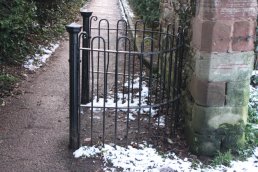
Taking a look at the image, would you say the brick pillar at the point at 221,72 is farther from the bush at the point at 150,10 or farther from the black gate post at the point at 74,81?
the bush at the point at 150,10

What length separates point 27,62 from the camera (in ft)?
24.8

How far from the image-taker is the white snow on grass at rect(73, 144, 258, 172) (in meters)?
4.04

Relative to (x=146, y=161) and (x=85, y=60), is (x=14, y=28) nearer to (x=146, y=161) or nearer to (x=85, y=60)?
(x=85, y=60)

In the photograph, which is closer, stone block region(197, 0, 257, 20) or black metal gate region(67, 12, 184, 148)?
stone block region(197, 0, 257, 20)

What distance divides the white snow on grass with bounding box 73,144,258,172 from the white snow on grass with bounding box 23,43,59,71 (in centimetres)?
354

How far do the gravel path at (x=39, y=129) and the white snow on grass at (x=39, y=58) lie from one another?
254mm

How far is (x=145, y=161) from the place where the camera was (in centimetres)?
414

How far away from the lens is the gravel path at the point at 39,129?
13.5ft

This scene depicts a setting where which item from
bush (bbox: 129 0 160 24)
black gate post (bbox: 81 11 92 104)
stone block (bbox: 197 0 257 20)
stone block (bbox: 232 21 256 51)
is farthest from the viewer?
bush (bbox: 129 0 160 24)

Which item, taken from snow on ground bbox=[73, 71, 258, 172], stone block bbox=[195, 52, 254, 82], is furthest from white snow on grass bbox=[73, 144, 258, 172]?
stone block bbox=[195, 52, 254, 82]

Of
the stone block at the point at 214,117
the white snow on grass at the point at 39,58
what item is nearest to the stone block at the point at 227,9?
the stone block at the point at 214,117

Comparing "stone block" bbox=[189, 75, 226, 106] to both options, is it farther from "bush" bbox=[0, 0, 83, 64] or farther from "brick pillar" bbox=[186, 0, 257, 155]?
"bush" bbox=[0, 0, 83, 64]

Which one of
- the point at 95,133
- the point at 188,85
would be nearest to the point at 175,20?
the point at 188,85

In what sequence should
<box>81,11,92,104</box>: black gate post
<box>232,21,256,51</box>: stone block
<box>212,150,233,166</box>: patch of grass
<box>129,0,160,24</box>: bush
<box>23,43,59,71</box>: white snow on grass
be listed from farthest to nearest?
1. <box>129,0,160,24</box>: bush
2. <box>23,43,59,71</box>: white snow on grass
3. <box>81,11,92,104</box>: black gate post
4. <box>212,150,233,166</box>: patch of grass
5. <box>232,21,256,51</box>: stone block
